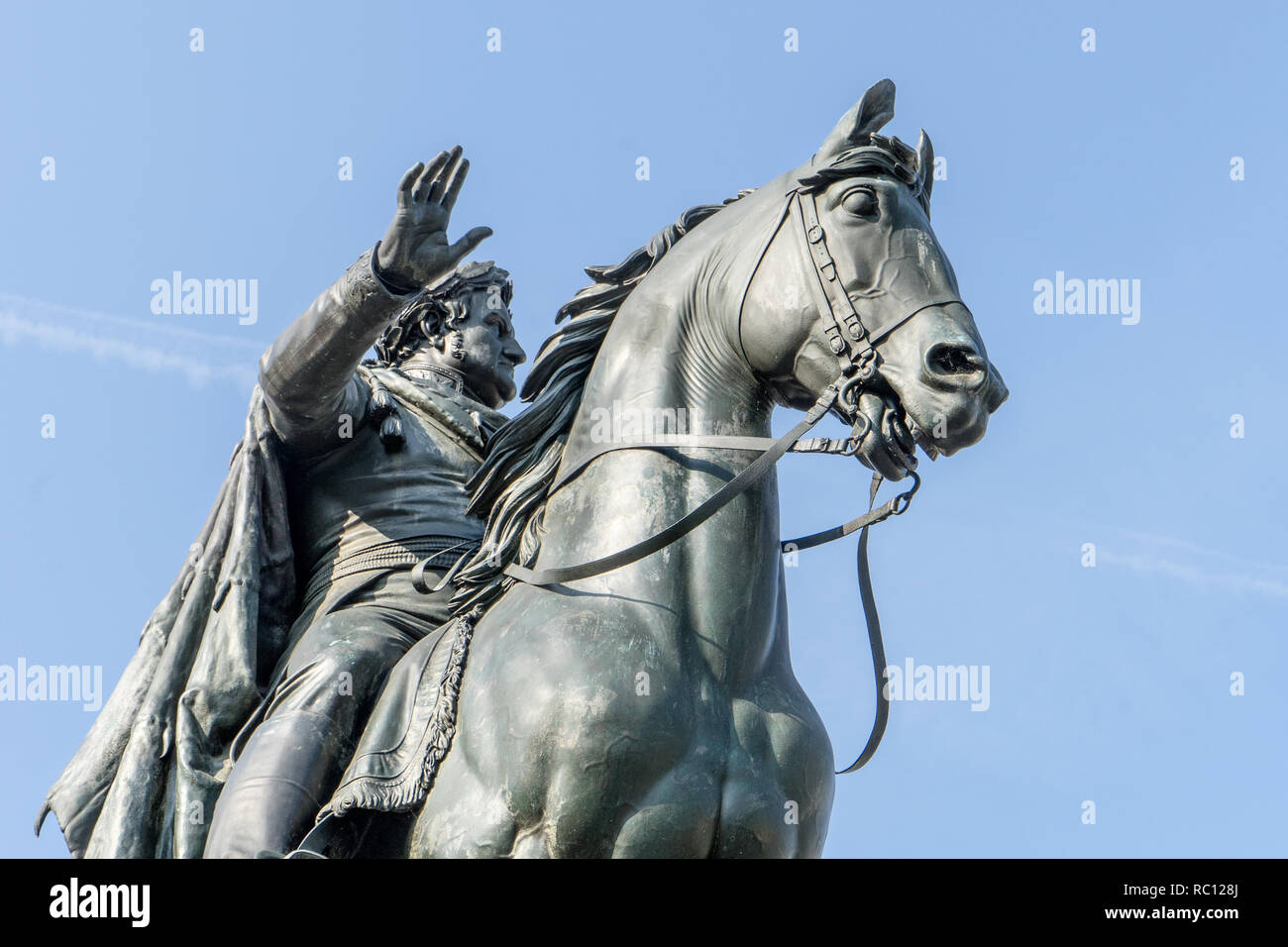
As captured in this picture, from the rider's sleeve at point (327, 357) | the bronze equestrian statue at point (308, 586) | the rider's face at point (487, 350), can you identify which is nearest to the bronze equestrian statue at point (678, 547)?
the bronze equestrian statue at point (308, 586)

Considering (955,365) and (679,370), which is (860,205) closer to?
(955,365)

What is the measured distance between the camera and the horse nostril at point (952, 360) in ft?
27.8

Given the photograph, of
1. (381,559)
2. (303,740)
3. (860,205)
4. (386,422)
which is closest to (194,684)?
(381,559)

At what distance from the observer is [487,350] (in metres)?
12.3

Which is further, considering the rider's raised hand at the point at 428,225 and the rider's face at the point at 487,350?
the rider's face at the point at 487,350

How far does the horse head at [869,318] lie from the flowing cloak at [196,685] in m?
3.00

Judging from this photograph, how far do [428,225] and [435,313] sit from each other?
278 cm

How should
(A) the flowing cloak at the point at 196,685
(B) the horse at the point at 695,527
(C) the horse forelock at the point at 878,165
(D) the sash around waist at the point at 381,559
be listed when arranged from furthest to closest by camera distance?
(D) the sash around waist at the point at 381,559 < (A) the flowing cloak at the point at 196,685 < (C) the horse forelock at the point at 878,165 < (B) the horse at the point at 695,527

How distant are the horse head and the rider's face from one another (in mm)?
3498

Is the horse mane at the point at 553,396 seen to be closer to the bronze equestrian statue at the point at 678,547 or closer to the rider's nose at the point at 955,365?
the bronze equestrian statue at the point at 678,547

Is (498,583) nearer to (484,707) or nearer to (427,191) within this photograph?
(484,707)
